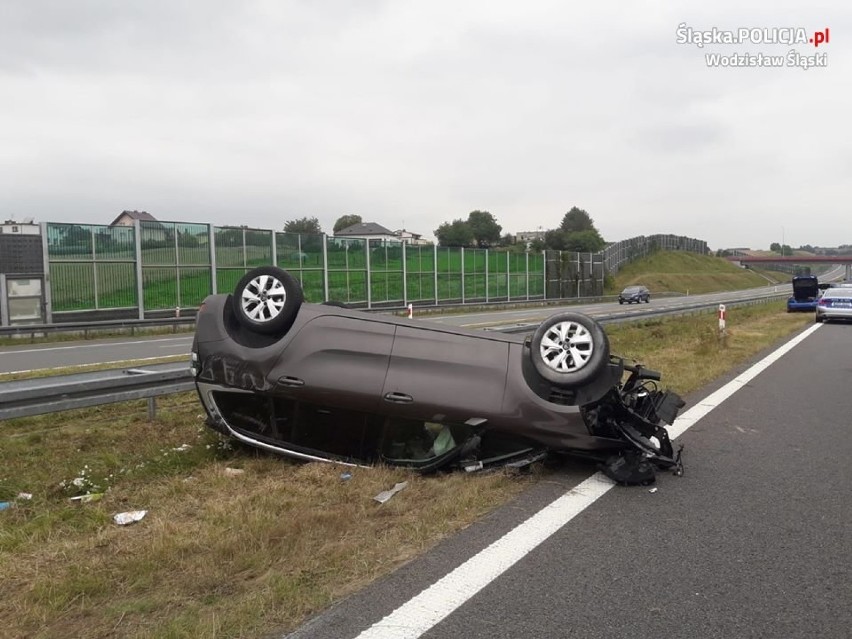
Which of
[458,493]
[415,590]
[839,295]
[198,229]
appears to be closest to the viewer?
[415,590]

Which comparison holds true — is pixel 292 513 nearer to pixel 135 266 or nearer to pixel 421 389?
pixel 421 389

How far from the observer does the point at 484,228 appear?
12544 centimetres

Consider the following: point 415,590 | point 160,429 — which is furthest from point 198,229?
point 415,590

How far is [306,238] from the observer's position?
105 ft

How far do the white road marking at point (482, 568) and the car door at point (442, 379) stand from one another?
0.89 metres

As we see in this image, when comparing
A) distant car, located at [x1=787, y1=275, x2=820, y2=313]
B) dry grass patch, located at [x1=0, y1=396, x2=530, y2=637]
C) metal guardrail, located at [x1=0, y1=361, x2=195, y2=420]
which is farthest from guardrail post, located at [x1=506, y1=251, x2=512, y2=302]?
dry grass patch, located at [x1=0, y1=396, x2=530, y2=637]

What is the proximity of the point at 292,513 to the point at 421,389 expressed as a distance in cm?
131

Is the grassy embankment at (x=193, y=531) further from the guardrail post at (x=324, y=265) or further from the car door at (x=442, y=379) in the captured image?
the guardrail post at (x=324, y=265)

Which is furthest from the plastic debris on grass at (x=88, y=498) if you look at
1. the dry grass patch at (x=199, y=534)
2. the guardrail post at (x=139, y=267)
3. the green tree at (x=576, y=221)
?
the green tree at (x=576, y=221)

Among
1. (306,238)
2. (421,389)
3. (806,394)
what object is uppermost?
(306,238)

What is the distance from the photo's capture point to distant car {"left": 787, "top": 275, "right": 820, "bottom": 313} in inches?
1201

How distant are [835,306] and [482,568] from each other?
24.9 m

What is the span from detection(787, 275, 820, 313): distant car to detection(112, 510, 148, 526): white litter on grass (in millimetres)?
31545

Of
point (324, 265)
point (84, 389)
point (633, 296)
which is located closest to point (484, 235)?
point (633, 296)
